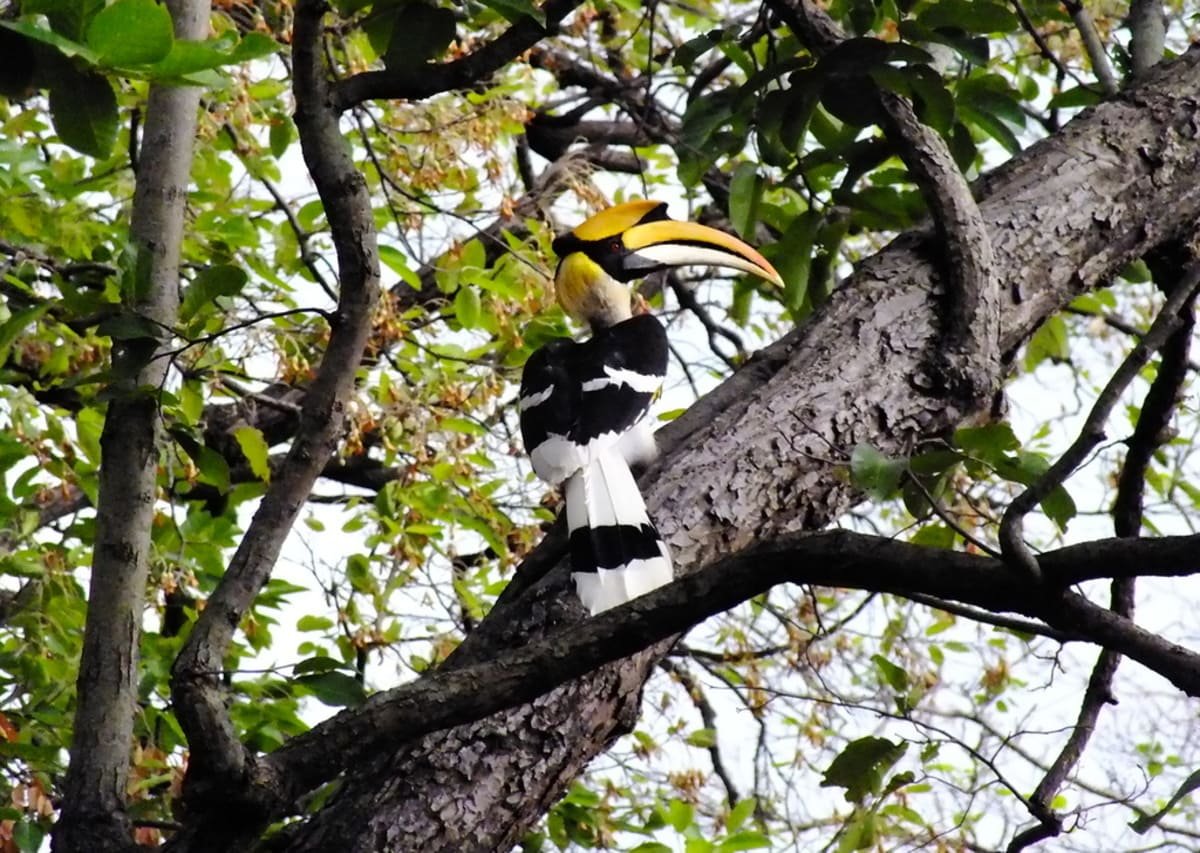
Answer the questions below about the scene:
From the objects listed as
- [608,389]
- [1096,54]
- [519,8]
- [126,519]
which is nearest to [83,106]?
[519,8]

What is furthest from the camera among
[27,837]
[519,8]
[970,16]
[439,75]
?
[27,837]

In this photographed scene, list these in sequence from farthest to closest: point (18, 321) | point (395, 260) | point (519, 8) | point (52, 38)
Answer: point (395, 260) → point (18, 321) → point (519, 8) → point (52, 38)

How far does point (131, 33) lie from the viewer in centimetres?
161

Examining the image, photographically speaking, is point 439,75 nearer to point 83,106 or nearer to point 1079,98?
point 83,106

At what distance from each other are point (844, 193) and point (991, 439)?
41.8 inches

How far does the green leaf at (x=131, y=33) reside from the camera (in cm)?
160

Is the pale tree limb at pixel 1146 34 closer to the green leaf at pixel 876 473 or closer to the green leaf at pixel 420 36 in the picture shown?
the green leaf at pixel 420 36

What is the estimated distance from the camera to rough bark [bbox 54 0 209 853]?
1.99 metres

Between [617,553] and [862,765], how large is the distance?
1.53 ft

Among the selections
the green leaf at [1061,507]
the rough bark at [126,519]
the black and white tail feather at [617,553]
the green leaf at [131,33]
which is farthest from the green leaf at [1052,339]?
the green leaf at [131,33]

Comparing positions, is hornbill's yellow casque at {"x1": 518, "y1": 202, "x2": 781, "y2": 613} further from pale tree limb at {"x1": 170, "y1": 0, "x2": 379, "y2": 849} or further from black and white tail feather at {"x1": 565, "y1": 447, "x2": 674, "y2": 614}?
pale tree limb at {"x1": 170, "y1": 0, "x2": 379, "y2": 849}

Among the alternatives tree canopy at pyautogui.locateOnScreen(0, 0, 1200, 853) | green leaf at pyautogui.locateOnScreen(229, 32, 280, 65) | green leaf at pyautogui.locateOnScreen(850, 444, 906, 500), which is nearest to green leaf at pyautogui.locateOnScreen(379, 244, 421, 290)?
tree canopy at pyautogui.locateOnScreen(0, 0, 1200, 853)

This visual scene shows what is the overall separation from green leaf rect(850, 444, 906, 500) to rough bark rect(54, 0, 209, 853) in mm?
943

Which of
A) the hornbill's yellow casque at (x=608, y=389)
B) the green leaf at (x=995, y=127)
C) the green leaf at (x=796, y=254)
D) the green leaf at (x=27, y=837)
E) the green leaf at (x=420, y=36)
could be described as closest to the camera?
the green leaf at (x=420, y=36)
